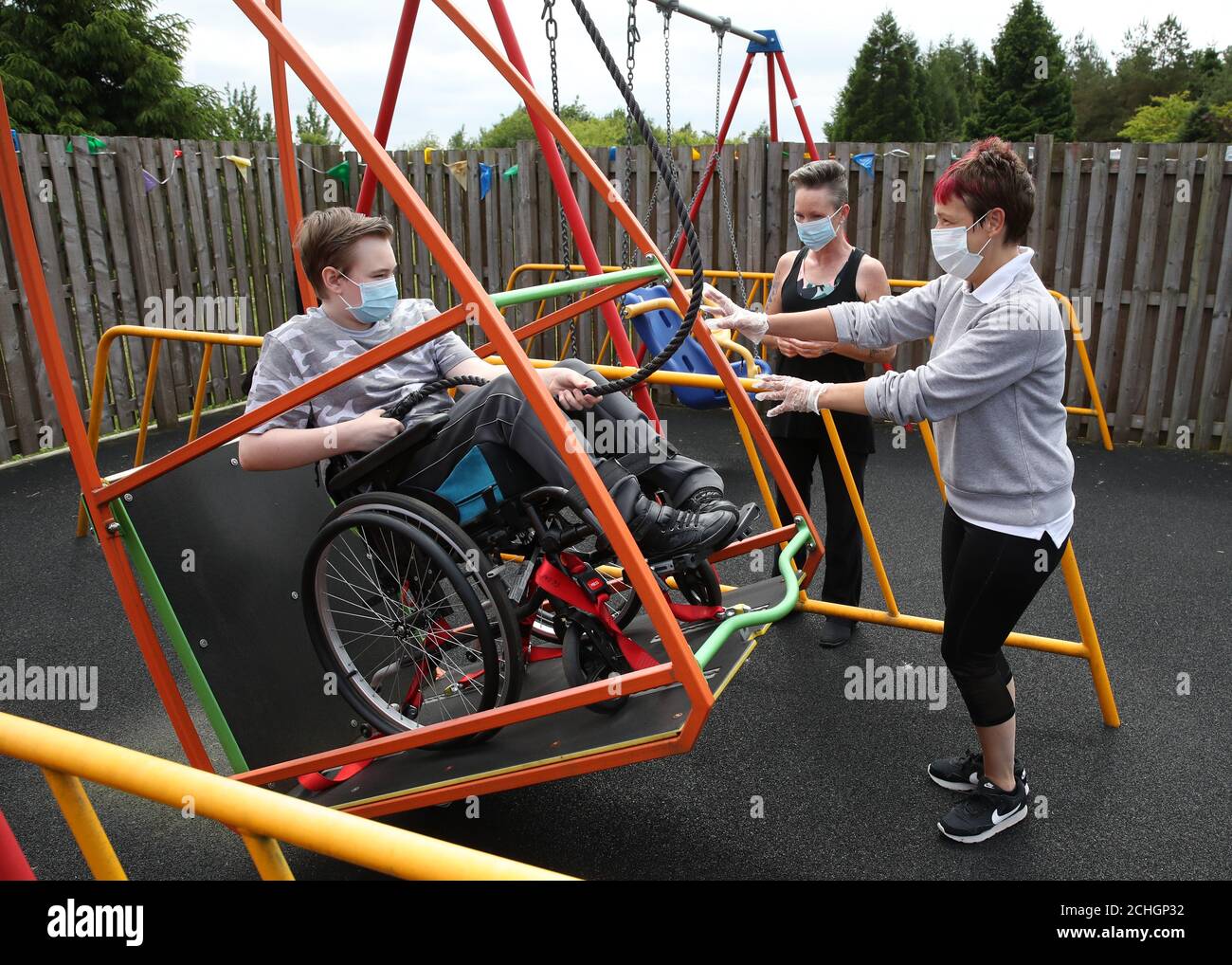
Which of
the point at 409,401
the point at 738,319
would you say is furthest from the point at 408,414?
the point at 738,319

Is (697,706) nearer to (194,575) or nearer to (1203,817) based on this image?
(194,575)

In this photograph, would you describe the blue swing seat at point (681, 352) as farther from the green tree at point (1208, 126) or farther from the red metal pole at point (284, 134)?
the green tree at point (1208, 126)

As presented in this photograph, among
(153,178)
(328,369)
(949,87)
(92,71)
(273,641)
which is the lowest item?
(273,641)

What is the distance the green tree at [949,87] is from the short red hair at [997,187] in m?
33.8

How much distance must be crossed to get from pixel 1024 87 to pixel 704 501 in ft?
86.9

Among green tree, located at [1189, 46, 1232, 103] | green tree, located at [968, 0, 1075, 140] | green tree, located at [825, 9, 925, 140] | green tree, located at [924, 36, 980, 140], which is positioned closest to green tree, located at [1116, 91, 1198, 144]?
green tree, located at [1189, 46, 1232, 103]

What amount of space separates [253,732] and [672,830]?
1.16 m

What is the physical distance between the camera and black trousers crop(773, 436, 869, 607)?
3.49 m

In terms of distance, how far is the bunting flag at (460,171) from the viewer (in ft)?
26.5

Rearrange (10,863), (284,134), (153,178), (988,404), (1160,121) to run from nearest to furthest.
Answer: (10,863)
(988,404)
(284,134)
(153,178)
(1160,121)

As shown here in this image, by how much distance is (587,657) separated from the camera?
7.81 ft

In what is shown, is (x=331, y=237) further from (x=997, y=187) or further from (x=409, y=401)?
(x=997, y=187)

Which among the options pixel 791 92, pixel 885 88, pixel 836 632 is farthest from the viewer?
pixel 885 88

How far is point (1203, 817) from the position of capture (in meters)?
2.54
